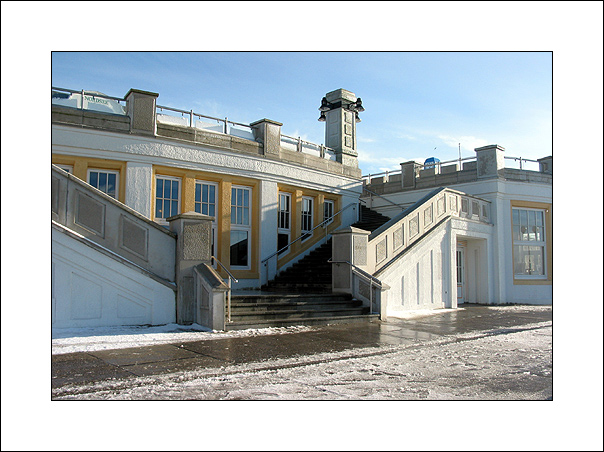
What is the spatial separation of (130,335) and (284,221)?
29.7ft

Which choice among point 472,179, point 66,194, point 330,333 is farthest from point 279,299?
point 472,179

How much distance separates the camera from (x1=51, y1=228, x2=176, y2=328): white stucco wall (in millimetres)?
9125

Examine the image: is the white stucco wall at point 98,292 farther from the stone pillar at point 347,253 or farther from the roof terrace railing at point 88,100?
the roof terrace railing at point 88,100

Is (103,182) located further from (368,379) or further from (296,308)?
(368,379)

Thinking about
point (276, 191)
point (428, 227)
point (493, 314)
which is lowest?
point (493, 314)

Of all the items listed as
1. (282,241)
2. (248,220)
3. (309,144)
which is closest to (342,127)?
(309,144)

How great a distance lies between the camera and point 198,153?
14.6 meters

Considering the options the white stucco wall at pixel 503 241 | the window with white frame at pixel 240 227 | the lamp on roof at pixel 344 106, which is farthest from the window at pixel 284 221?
the white stucco wall at pixel 503 241

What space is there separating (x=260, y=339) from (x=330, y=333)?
162 centimetres

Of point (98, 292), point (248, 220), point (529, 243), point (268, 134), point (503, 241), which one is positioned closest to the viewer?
point (98, 292)

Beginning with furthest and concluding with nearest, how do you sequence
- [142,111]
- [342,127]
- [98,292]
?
[342,127] → [142,111] → [98,292]

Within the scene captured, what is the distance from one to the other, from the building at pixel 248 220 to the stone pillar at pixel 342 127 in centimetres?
6

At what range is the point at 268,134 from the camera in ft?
53.9

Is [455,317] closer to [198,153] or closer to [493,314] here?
[493,314]
